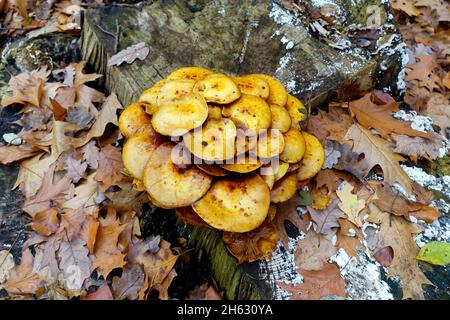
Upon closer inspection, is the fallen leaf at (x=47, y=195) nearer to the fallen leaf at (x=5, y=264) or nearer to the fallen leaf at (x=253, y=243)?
the fallen leaf at (x=5, y=264)

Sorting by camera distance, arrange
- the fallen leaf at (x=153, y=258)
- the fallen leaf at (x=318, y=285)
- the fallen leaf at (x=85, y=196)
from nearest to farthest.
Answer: the fallen leaf at (x=318, y=285), the fallen leaf at (x=153, y=258), the fallen leaf at (x=85, y=196)

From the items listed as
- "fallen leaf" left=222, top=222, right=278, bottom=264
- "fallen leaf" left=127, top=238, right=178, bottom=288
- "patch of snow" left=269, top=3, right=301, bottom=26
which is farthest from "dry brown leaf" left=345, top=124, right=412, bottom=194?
"fallen leaf" left=127, top=238, right=178, bottom=288

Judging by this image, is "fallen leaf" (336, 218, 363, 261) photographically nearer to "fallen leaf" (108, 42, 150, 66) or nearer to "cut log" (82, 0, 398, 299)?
"cut log" (82, 0, 398, 299)

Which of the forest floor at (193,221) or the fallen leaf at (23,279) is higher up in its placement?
the forest floor at (193,221)

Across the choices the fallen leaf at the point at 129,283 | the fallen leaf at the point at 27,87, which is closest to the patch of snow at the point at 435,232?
the fallen leaf at the point at 129,283

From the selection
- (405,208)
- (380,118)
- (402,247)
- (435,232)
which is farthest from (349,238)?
(380,118)
